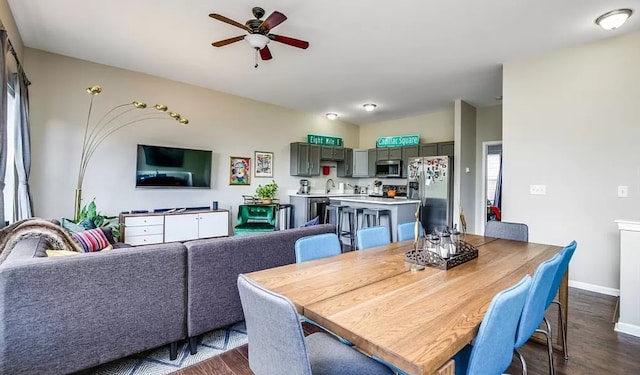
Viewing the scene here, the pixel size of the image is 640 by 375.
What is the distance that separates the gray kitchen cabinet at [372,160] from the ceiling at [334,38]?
7.64 feet

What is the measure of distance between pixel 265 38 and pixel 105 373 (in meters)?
2.98

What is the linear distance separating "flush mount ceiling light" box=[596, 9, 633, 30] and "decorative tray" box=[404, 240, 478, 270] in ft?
9.09

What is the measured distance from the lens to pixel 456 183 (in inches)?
221

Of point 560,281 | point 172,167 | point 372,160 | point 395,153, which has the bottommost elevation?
point 560,281

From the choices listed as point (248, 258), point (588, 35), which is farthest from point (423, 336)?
point (588, 35)

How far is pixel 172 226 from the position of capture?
4.55m

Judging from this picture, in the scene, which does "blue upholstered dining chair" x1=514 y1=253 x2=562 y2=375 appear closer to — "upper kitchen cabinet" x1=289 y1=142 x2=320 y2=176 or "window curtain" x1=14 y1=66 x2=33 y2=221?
"window curtain" x1=14 y1=66 x2=33 y2=221

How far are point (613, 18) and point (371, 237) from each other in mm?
3129

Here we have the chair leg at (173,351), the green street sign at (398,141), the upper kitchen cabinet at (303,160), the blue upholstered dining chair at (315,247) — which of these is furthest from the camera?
the green street sign at (398,141)

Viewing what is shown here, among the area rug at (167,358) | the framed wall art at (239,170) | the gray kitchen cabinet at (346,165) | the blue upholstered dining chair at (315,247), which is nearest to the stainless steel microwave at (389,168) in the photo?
the gray kitchen cabinet at (346,165)

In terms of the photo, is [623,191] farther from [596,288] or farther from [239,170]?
[239,170]

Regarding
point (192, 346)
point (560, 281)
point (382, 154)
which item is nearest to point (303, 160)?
point (382, 154)

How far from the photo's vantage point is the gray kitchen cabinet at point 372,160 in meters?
7.28

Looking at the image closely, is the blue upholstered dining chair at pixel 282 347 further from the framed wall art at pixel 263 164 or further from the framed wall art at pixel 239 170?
the framed wall art at pixel 263 164
